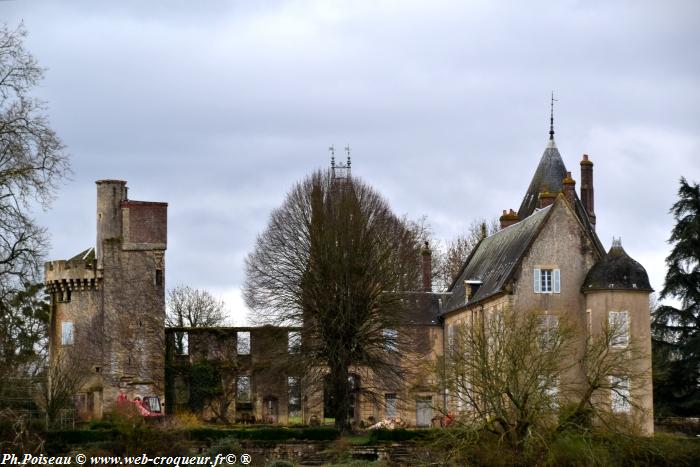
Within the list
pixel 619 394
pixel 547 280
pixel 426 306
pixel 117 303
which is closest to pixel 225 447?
pixel 619 394

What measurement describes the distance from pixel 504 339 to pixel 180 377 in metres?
20.9

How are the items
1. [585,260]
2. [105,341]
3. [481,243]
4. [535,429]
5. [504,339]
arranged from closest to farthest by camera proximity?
[535,429] < [504,339] < [585,260] < [105,341] < [481,243]

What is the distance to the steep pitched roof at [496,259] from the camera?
44.0 meters

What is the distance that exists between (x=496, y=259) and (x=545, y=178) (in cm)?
899

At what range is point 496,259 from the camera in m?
47.4

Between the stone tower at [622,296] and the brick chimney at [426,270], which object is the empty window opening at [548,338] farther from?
the brick chimney at [426,270]

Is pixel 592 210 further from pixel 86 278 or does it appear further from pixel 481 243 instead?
pixel 86 278

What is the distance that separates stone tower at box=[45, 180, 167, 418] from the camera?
49.1m

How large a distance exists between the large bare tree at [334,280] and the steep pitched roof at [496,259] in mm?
3308

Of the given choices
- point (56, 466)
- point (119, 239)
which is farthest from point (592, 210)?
point (56, 466)

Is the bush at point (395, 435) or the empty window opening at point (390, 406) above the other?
the empty window opening at point (390, 406)

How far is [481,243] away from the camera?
53469mm

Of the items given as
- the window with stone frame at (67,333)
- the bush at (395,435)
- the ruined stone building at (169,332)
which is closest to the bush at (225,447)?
the bush at (395,435)

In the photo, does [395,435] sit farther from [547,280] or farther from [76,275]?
[76,275]
